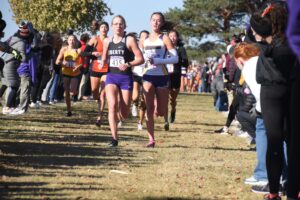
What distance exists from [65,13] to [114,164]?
55237mm

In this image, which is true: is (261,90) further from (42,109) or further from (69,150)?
(42,109)

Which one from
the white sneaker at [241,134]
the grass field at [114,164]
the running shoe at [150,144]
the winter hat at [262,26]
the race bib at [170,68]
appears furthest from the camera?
the race bib at [170,68]

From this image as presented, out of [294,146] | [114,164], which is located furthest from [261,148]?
[114,164]

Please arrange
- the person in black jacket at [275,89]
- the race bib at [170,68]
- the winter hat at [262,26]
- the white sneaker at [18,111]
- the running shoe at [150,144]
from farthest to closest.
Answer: the race bib at [170,68], the white sneaker at [18,111], the running shoe at [150,144], the winter hat at [262,26], the person in black jacket at [275,89]

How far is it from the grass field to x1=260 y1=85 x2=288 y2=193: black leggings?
566 mm

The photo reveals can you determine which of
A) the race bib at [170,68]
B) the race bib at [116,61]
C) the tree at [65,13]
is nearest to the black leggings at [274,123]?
the race bib at [116,61]

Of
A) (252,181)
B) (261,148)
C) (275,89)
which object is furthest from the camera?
(252,181)

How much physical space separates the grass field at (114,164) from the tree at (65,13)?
48661 mm

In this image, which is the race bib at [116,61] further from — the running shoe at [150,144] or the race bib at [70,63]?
the race bib at [70,63]

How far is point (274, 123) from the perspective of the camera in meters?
7.11

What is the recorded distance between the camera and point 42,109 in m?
19.0

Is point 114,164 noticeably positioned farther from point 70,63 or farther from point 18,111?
point 70,63

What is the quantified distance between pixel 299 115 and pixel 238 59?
60.9 inches

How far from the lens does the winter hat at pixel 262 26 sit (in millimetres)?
7343
